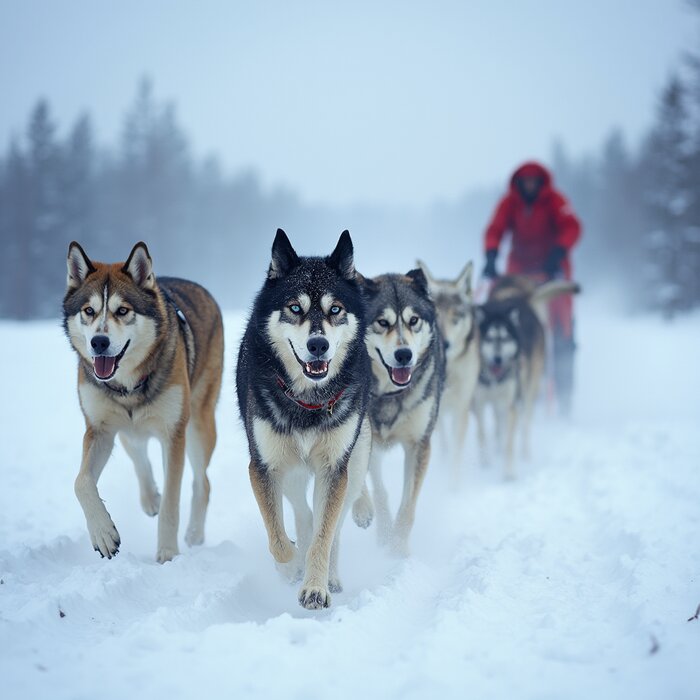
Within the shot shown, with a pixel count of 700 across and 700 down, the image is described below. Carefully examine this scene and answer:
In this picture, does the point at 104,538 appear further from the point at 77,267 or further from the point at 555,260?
the point at 555,260

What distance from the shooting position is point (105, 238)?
27875mm

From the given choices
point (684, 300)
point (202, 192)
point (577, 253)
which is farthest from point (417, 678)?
point (577, 253)

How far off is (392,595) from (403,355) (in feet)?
4.64

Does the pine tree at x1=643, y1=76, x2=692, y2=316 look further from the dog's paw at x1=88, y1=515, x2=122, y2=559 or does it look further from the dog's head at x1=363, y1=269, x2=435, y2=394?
the dog's paw at x1=88, y1=515, x2=122, y2=559

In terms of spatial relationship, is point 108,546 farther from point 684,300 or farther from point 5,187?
point 5,187

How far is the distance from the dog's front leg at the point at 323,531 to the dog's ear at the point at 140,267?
56.4 inches

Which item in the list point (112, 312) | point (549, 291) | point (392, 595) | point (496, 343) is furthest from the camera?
point (549, 291)

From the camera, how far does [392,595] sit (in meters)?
2.70

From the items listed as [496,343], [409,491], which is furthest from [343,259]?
[496,343]

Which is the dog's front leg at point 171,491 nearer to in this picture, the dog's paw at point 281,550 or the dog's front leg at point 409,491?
the dog's paw at point 281,550

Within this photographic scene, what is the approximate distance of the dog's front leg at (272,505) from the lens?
297 cm

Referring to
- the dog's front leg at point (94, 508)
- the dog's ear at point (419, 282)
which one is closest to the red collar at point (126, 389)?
the dog's front leg at point (94, 508)

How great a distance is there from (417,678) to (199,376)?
8.28ft

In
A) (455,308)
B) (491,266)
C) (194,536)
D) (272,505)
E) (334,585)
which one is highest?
(491,266)
